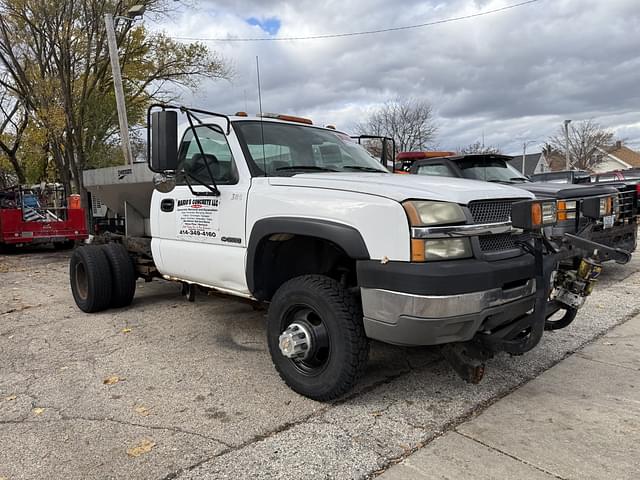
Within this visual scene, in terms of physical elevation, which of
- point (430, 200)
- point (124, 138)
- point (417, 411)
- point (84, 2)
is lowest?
point (417, 411)

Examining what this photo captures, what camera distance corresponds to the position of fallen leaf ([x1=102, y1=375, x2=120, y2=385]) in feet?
12.7

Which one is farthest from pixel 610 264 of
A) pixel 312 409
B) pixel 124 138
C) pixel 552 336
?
pixel 124 138

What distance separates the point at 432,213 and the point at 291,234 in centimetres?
106

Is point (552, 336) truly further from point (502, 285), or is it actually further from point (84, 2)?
point (84, 2)

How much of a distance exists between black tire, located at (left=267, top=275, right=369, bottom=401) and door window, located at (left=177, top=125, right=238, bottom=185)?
1.12 m

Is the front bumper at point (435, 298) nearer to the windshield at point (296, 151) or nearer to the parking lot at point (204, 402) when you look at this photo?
the parking lot at point (204, 402)

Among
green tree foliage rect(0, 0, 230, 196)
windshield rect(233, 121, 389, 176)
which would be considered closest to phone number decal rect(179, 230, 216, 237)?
windshield rect(233, 121, 389, 176)

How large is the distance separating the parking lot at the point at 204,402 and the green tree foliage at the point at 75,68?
1402cm

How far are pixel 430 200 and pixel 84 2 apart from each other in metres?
17.6

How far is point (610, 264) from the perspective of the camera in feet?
28.0

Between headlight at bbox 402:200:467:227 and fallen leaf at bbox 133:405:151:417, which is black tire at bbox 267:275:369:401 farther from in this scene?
fallen leaf at bbox 133:405:151:417

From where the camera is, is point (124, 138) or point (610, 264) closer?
point (610, 264)

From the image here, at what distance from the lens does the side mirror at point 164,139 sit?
12.2ft

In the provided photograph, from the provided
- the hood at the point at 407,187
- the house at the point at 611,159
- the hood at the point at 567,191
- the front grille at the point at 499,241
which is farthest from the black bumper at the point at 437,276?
the house at the point at 611,159
